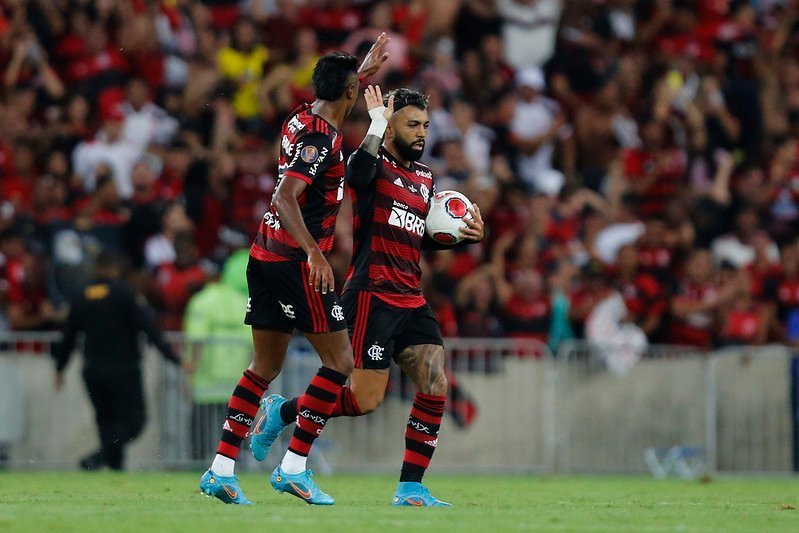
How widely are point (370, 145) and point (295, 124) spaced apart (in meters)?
0.60

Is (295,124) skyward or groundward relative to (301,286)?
skyward

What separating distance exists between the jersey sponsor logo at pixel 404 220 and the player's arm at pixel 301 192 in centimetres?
94

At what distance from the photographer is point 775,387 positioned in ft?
57.4

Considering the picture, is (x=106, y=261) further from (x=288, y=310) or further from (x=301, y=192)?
(x=301, y=192)

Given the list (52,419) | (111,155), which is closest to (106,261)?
(52,419)

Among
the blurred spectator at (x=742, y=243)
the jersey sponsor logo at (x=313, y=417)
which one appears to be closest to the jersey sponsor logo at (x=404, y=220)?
the jersey sponsor logo at (x=313, y=417)

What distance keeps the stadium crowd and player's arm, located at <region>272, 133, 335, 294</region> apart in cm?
746

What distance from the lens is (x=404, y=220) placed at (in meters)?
10.2

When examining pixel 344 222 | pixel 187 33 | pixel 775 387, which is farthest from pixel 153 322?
pixel 775 387

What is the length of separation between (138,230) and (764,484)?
7620 millimetres

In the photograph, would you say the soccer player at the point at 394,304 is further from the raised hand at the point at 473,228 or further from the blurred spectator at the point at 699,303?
the blurred spectator at the point at 699,303

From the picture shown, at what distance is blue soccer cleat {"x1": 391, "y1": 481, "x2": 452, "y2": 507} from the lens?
9969mm

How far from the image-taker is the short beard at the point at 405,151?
10297 mm

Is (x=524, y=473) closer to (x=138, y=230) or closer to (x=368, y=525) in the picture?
(x=138, y=230)
